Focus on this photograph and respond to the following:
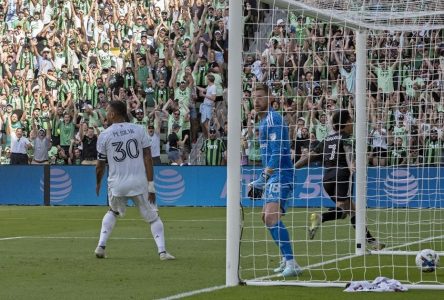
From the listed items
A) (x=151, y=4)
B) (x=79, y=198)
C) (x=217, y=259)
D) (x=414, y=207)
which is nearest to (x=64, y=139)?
(x=79, y=198)

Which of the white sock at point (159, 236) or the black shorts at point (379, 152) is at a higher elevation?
the black shorts at point (379, 152)

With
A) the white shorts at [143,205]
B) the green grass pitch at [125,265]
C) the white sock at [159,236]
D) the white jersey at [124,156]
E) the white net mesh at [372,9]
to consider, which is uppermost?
the white net mesh at [372,9]

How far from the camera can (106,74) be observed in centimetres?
3603

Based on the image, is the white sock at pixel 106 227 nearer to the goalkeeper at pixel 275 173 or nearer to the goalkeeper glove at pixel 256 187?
the goalkeeper glove at pixel 256 187

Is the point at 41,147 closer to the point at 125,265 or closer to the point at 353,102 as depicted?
the point at 353,102

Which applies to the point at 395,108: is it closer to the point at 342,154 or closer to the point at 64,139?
the point at 342,154

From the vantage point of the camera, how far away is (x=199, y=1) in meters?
35.9

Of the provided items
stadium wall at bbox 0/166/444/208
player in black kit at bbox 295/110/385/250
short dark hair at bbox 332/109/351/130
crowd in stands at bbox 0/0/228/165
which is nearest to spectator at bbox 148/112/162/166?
crowd in stands at bbox 0/0/228/165

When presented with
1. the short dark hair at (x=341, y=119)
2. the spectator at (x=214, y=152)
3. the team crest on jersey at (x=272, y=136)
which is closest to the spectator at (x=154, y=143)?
the spectator at (x=214, y=152)

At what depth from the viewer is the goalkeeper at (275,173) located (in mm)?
12695

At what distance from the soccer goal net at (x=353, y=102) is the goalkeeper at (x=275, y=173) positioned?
0.41 ft

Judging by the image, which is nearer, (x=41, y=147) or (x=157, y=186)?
(x=157, y=186)

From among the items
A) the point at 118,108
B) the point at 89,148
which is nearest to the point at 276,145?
the point at 118,108

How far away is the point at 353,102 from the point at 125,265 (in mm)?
5684
